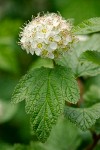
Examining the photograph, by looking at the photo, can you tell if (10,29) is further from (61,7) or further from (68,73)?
(68,73)

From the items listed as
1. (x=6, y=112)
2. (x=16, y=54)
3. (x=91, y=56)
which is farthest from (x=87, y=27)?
(x=16, y=54)

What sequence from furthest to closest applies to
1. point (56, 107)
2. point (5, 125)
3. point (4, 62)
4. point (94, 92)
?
point (4, 62)
point (5, 125)
point (94, 92)
point (56, 107)

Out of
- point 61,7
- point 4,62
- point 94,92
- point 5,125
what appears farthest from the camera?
point 61,7

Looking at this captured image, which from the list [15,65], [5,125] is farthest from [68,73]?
[15,65]

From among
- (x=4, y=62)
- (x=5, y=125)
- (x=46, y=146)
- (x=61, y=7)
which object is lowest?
(x=46, y=146)

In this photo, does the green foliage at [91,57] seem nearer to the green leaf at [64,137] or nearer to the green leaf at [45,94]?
the green leaf at [45,94]

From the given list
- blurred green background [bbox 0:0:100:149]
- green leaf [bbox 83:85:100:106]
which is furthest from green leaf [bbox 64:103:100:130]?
blurred green background [bbox 0:0:100:149]
